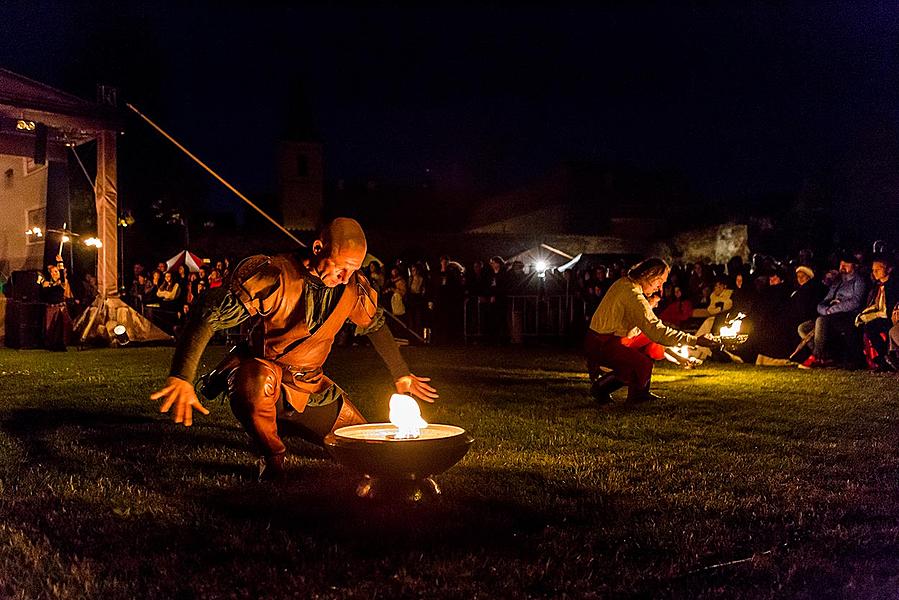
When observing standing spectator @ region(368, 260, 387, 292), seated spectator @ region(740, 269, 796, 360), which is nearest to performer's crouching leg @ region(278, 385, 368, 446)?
seated spectator @ region(740, 269, 796, 360)

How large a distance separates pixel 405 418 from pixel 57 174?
16.6 metres

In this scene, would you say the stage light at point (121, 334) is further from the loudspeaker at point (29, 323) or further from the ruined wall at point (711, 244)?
the ruined wall at point (711, 244)

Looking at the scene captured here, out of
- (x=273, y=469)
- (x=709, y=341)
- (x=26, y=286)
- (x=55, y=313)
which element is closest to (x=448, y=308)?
(x=55, y=313)

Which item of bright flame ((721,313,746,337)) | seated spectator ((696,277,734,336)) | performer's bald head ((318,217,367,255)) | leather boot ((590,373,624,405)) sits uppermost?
performer's bald head ((318,217,367,255))

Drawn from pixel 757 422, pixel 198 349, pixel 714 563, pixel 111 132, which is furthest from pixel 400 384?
pixel 111 132

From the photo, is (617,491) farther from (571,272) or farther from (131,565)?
(571,272)

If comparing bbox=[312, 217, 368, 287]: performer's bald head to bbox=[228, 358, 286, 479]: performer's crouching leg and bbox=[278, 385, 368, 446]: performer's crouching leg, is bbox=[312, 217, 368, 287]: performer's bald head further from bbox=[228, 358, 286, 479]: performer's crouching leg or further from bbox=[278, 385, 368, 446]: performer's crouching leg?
bbox=[278, 385, 368, 446]: performer's crouching leg

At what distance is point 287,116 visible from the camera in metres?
59.4

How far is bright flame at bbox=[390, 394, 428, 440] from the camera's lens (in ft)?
14.7

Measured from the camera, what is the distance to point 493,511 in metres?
4.38

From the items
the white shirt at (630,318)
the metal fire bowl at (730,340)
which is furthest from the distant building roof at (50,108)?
the metal fire bowl at (730,340)

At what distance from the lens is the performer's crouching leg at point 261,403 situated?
476cm

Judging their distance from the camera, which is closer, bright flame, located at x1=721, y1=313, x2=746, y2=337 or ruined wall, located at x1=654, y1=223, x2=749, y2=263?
bright flame, located at x1=721, y1=313, x2=746, y2=337

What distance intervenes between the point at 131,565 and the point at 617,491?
2756mm
